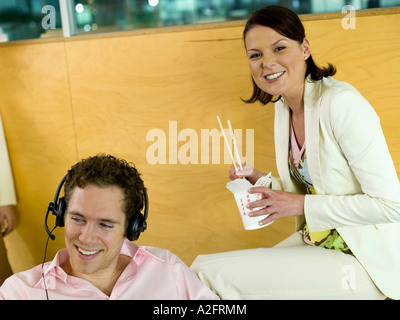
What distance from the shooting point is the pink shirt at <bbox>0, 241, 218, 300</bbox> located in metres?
1.08

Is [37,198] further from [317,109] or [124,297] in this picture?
[317,109]

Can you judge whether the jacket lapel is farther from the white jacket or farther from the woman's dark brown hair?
the woman's dark brown hair

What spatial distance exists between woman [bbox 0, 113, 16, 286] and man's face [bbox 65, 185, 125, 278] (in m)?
1.06

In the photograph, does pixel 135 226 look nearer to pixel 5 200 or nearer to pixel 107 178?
pixel 107 178

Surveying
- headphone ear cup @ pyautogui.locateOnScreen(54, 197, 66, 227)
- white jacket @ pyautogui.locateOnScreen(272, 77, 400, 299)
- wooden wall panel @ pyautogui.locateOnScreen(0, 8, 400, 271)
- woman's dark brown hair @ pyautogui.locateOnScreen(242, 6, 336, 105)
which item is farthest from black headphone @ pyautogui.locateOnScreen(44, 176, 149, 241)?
wooden wall panel @ pyautogui.locateOnScreen(0, 8, 400, 271)

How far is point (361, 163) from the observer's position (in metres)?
1.20

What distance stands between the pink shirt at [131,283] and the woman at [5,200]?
3.34ft

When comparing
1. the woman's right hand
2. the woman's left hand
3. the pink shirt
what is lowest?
the pink shirt

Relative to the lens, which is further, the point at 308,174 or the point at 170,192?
the point at 170,192

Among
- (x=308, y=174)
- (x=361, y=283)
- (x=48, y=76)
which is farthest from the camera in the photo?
(x=48, y=76)

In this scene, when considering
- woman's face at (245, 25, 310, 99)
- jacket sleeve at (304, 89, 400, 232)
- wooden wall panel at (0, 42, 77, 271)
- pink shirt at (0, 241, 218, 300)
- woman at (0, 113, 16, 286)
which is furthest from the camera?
woman at (0, 113, 16, 286)

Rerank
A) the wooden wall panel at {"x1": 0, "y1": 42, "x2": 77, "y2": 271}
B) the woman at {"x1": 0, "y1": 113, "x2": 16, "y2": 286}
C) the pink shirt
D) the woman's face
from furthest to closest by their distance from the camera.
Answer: the woman at {"x1": 0, "y1": 113, "x2": 16, "y2": 286} → the wooden wall panel at {"x1": 0, "y1": 42, "x2": 77, "y2": 271} → the woman's face → the pink shirt

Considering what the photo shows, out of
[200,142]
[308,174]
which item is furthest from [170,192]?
[308,174]

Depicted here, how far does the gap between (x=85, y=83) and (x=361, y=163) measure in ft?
3.92
